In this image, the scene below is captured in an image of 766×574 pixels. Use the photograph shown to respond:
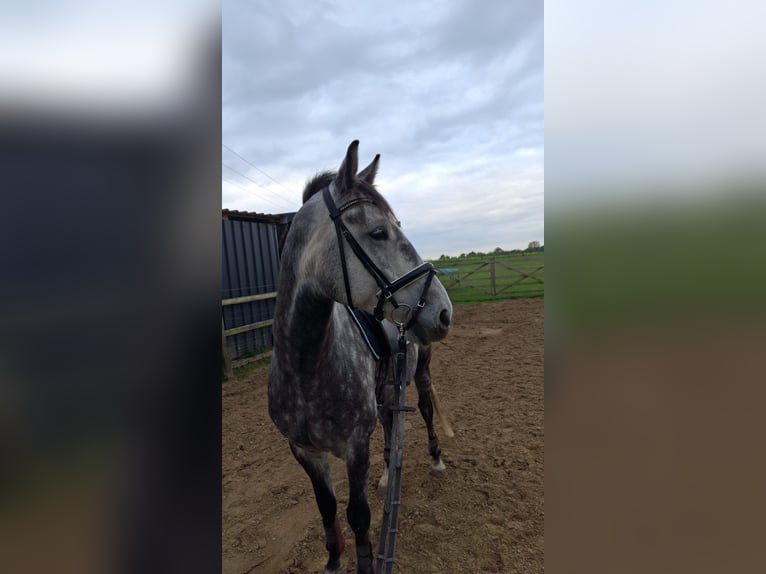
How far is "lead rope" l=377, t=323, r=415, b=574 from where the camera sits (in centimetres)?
177

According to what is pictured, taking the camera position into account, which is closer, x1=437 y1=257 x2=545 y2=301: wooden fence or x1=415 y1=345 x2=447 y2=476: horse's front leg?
x1=415 y1=345 x2=447 y2=476: horse's front leg

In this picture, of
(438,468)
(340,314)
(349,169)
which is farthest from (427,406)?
(349,169)

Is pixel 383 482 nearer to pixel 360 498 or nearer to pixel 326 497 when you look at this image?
pixel 326 497

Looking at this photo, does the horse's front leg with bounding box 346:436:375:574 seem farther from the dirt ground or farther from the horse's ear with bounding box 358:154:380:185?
the horse's ear with bounding box 358:154:380:185

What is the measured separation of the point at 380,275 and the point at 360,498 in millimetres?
1484

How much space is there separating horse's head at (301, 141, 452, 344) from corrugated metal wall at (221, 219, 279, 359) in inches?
230

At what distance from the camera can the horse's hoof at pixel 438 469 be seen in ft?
13.0

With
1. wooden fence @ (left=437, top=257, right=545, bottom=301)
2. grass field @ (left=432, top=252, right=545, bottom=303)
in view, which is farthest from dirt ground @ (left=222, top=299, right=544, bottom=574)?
wooden fence @ (left=437, top=257, right=545, bottom=301)

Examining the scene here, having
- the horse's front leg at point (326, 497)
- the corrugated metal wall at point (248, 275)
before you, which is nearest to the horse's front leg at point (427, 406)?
the horse's front leg at point (326, 497)
